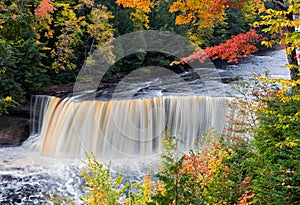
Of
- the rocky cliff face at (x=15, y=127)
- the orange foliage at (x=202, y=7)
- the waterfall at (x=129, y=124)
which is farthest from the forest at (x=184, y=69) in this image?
the waterfall at (x=129, y=124)

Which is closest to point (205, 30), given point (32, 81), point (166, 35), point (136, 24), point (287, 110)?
point (166, 35)

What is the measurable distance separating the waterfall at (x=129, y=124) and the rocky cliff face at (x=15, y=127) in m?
1.14

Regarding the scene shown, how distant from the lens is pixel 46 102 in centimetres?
1242

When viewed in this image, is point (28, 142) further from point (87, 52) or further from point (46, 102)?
point (87, 52)

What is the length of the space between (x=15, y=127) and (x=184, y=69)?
11.5m

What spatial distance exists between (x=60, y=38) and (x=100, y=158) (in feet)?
26.3

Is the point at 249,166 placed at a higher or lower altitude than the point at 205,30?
lower

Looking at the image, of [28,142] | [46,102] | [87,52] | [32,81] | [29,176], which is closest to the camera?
[29,176]

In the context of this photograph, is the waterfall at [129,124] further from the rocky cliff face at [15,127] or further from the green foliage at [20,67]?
the green foliage at [20,67]

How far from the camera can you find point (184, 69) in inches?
789

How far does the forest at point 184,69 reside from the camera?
9.50 feet

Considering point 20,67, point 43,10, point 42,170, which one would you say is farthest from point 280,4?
point 43,10

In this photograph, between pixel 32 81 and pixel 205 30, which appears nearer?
pixel 32 81

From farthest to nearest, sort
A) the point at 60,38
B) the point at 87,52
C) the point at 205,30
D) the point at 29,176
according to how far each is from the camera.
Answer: the point at 205,30
the point at 87,52
the point at 60,38
the point at 29,176
